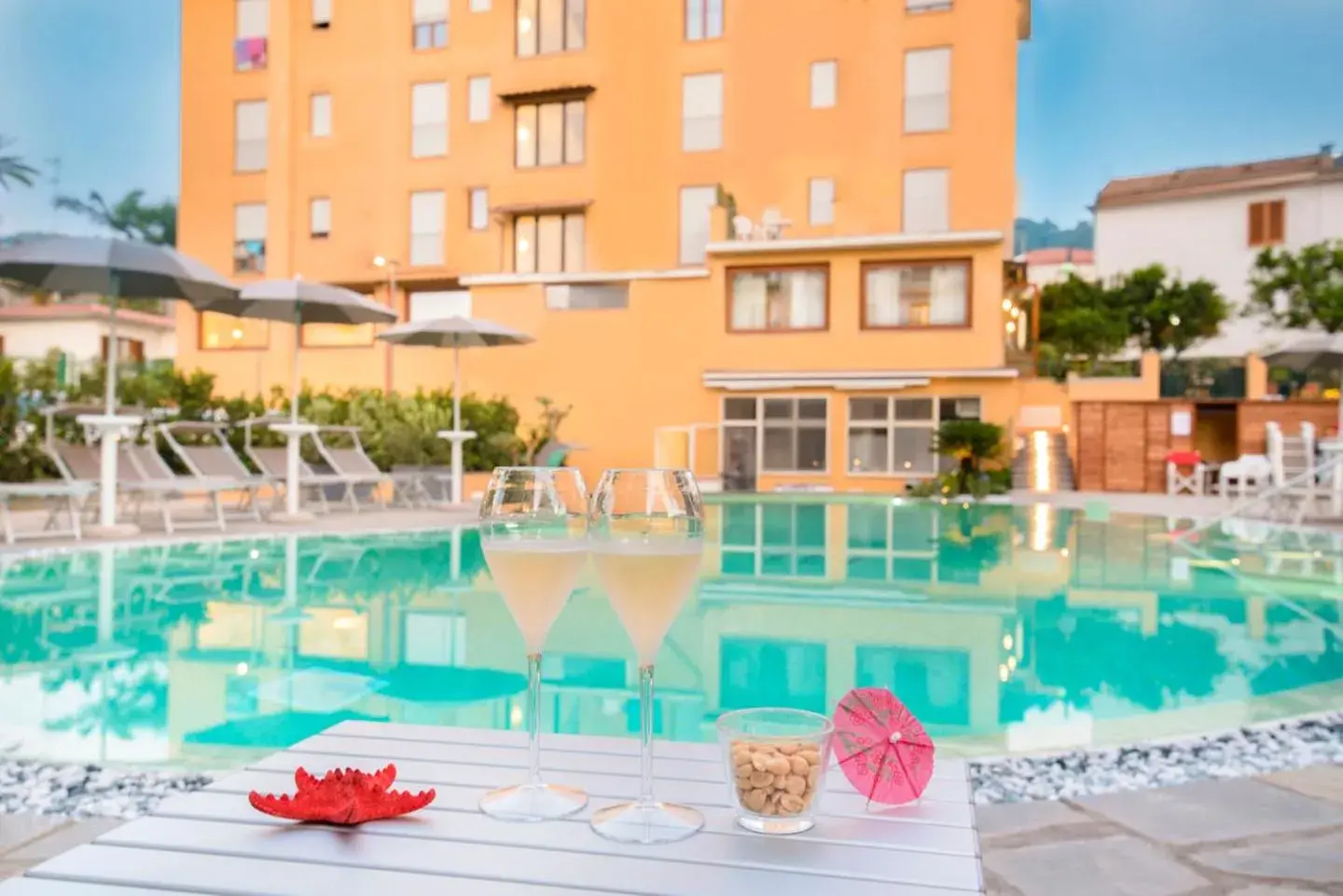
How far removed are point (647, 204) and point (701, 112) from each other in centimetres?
222

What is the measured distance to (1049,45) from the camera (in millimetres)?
72250

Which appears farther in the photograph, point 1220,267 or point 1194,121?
point 1194,121

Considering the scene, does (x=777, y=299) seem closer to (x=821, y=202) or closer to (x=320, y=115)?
(x=821, y=202)

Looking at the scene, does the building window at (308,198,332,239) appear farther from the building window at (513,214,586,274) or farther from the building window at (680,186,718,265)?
the building window at (680,186,718,265)

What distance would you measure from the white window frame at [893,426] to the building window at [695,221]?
17.5 feet

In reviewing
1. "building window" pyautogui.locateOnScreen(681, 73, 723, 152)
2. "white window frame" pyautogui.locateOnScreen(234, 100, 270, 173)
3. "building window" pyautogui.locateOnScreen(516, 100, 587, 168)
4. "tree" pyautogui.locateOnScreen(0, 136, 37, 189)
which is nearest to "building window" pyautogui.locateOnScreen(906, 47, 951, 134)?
"building window" pyautogui.locateOnScreen(681, 73, 723, 152)

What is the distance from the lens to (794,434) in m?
18.9

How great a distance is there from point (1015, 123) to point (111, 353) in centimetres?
1674

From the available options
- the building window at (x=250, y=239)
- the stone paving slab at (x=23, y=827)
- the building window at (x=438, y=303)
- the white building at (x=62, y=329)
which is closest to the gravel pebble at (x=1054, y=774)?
the stone paving slab at (x=23, y=827)

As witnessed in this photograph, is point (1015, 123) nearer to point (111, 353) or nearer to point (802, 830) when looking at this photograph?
point (111, 353)

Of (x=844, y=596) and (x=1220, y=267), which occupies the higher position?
(x=1220, y=267)

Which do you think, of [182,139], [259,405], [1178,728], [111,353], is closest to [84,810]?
[1178,728]

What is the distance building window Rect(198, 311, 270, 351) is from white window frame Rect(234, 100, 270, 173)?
368 cm

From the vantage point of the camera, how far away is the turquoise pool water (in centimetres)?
397
